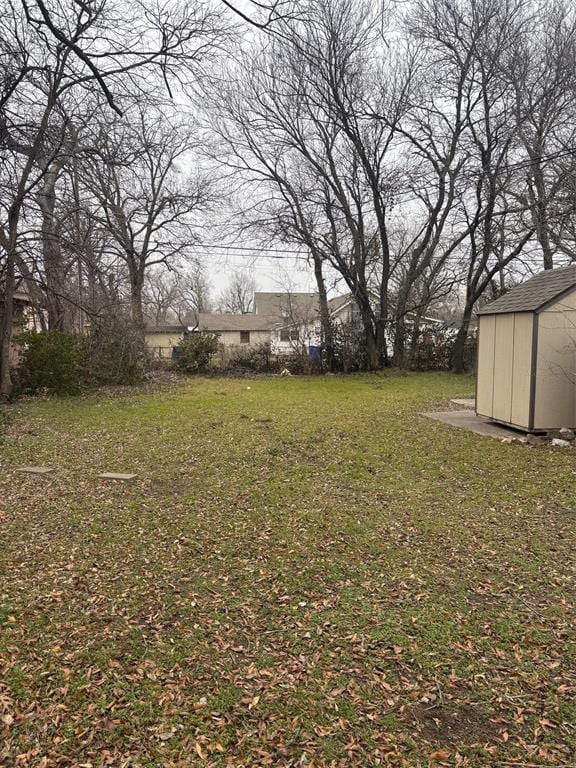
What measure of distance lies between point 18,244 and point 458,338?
48.0ft

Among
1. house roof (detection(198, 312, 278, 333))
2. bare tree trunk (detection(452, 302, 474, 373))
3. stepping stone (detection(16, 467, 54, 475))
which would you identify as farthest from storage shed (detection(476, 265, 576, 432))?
house roof (detection(198, 312, 278, 333))

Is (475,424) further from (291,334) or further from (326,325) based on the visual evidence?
(291,334)

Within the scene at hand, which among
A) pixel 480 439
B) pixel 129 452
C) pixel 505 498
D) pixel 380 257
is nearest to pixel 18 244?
pixel 129 452

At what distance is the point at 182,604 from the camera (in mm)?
3088

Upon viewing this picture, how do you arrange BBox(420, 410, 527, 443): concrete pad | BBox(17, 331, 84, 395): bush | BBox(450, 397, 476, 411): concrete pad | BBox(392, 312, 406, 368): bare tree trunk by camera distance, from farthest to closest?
BBox(392, 312, 406, 368): bare tree trunk < BBox(17, 331, 84, 395): bush < BBox(450, 397, 476, 411): concrete pad < BBox(420, 410, 527, 443): concrete pad

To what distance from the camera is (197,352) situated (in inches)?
748

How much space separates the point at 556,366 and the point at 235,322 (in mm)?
34981

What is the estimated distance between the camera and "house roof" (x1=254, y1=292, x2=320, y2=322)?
20.1 m

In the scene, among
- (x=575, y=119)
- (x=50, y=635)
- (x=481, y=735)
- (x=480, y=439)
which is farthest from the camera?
(x=575, y=119)

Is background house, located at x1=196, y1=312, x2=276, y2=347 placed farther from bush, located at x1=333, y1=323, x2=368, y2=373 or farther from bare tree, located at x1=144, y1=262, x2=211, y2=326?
bush, located at x1=333, y1=323, x2=368, y2=373

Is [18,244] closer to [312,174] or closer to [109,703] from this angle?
[109,703]

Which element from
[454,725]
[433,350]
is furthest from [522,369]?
[433,350]

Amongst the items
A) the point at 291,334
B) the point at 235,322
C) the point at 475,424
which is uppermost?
the point at 235,322

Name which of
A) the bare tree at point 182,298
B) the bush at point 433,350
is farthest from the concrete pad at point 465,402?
the bare tree at point 182,298
